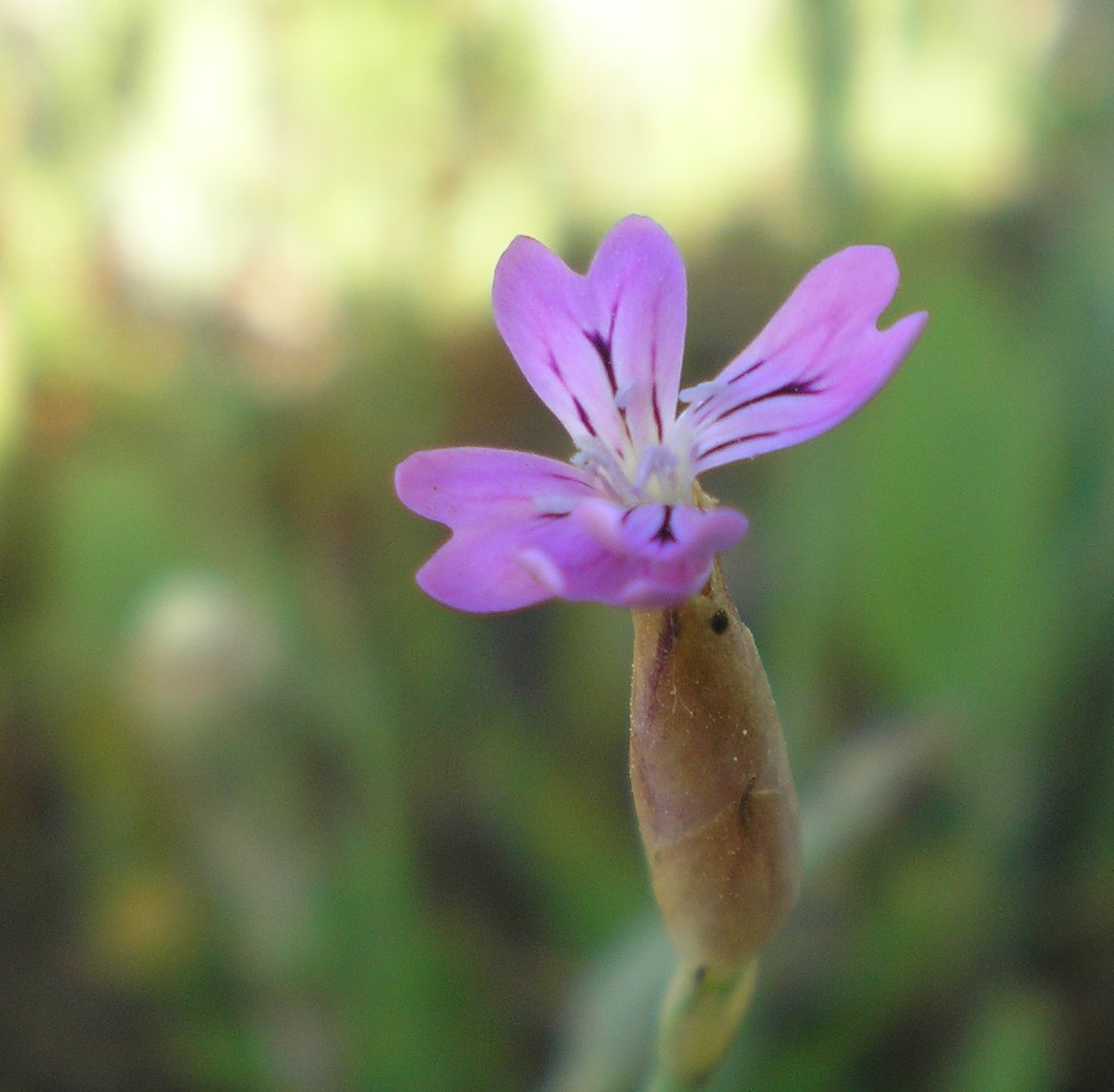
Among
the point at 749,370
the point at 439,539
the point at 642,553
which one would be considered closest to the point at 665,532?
the point at 642,553

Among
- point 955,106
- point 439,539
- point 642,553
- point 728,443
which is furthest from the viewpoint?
point 955,106

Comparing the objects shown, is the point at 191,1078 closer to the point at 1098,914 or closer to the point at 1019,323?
the point at 1098,914

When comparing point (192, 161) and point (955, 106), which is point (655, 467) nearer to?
point (192, 161)

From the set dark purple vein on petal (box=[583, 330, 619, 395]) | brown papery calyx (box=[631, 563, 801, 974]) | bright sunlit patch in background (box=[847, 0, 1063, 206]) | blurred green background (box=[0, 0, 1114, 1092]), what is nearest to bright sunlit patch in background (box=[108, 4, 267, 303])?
blurred green background (box=[0, 0, 1114, 1092])

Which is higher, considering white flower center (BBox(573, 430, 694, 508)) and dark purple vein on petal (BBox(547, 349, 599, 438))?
dark purple vein on petal (BBox(547, 349, 599, 438))

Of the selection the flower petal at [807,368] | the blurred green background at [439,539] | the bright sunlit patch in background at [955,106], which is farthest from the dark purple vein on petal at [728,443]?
the bright sunlit patch in background at [955,106]

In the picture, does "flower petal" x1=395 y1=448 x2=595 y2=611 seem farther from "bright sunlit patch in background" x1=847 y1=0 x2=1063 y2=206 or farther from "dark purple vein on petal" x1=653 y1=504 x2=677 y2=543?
"bright sunlit patch in background" x1=847 y1=0 x2=1063 y2=206

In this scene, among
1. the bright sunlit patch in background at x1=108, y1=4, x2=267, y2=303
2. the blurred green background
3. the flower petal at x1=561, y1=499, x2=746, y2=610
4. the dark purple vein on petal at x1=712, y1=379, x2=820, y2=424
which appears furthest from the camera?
the bright sunlit patch in background at x1=108, y1=4, x2=267, y2=303
